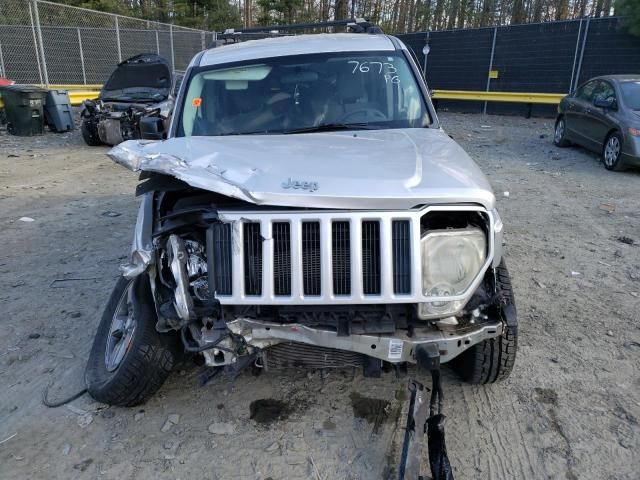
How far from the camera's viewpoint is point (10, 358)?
3.58 m

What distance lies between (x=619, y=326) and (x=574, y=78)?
14671 mm

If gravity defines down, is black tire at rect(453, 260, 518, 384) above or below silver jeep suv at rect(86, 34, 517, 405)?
below

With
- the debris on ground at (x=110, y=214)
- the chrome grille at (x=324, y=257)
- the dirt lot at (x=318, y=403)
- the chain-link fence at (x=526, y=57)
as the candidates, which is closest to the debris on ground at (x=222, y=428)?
the dirt lot at (x=318, y=403)

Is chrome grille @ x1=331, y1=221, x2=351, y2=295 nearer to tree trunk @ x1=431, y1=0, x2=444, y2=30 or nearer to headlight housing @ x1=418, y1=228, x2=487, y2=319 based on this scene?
headlight housing @ x1=418, y1=228, x2=487, y2=319

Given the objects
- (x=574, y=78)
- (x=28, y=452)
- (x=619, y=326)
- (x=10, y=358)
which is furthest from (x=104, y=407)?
(x=574, y=78)

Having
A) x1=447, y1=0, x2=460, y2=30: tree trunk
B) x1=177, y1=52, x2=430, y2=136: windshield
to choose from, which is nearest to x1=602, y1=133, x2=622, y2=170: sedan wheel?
x1=177, y1=52, x2=430, y2=136: windshield

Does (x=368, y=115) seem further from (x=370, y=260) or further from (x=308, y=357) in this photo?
(x=308, y=357)

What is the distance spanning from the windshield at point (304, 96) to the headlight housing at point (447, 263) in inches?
60.3

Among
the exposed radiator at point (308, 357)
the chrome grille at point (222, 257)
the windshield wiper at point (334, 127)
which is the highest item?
the windshield wiper at point (334, 127)

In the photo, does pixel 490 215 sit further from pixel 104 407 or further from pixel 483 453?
pixel 104 407

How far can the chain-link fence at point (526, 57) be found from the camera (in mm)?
15469

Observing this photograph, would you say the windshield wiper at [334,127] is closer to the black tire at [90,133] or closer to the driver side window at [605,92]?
the driver side window at [605,92]

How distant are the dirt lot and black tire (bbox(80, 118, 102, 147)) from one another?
6.71m

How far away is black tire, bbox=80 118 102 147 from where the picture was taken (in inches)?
456
